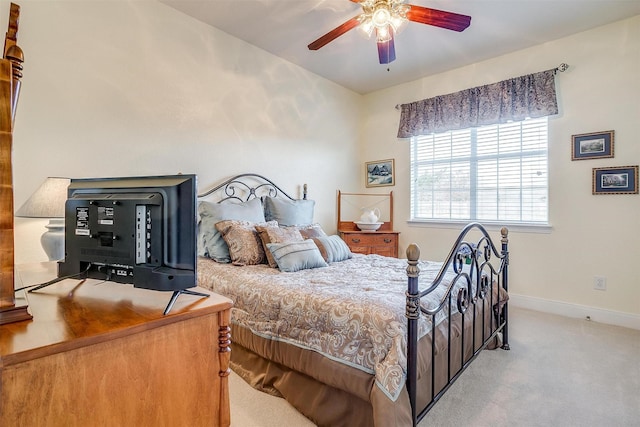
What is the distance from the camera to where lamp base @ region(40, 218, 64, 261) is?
80.0 inches

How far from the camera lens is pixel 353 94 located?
471 centimetres

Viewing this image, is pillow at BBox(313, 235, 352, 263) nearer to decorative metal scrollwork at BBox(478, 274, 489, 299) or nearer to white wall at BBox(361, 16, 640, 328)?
decorative metal scrollwork at BBox(478, 274, 489, 299)

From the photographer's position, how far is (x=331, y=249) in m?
2.79

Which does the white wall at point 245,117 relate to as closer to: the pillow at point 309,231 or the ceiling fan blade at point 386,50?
the pillow at point 309,231

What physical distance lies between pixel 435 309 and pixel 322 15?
255 cm

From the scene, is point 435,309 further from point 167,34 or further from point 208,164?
Answer: point 167,34

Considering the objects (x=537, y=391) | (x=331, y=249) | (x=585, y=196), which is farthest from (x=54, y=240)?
(x=585, y=196)

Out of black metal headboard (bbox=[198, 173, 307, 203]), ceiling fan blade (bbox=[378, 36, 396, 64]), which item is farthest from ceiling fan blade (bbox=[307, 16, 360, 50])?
black metal headboard (bbox=[198, 173, 307, 203])

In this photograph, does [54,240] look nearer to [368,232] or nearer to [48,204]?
[48,204]

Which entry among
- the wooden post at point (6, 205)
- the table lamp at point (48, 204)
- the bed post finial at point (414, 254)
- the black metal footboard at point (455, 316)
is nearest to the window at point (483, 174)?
the black metal footboard at point (455, 316)

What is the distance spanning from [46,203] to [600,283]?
4.48 metres

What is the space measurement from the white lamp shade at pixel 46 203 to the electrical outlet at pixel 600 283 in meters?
4.37

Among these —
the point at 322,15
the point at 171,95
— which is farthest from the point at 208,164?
the point at 322,15

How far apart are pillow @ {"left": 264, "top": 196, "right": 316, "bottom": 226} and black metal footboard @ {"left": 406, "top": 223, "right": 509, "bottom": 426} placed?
1663mm
